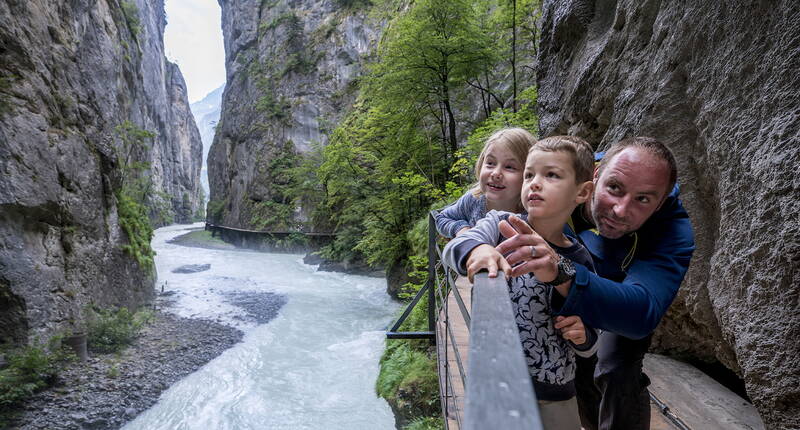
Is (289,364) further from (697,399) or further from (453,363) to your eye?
(697,399)

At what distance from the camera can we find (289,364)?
27.4ft

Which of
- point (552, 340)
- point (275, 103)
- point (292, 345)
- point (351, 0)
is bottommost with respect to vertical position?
point (292, 345)

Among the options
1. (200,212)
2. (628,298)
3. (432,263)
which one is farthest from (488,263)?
(200,212)

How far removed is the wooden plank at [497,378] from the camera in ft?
1.36

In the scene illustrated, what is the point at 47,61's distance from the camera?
8656mm

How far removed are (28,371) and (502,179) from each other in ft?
28.8

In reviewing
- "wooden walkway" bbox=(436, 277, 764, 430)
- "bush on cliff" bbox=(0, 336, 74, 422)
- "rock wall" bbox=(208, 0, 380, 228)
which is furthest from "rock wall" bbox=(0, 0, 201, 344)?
"rock wall" bbox=(208, 0, 380, 228)

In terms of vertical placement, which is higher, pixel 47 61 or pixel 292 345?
pixel 47 61

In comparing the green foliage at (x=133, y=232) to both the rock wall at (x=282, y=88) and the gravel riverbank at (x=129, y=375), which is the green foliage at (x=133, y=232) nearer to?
the gravel riverbank at (x=129, y=375)

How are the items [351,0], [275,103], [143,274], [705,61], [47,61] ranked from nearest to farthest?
[705,61] < [47,61] < [143,274] < [351,0] < [275,103]

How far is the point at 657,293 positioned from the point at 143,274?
13546 millimetres

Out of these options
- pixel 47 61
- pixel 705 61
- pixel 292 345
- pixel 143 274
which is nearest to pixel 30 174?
pixel 47 61

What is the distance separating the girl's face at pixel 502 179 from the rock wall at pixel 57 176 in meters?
8.96

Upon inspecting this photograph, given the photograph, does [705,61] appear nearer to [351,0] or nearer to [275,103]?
[351,0]
